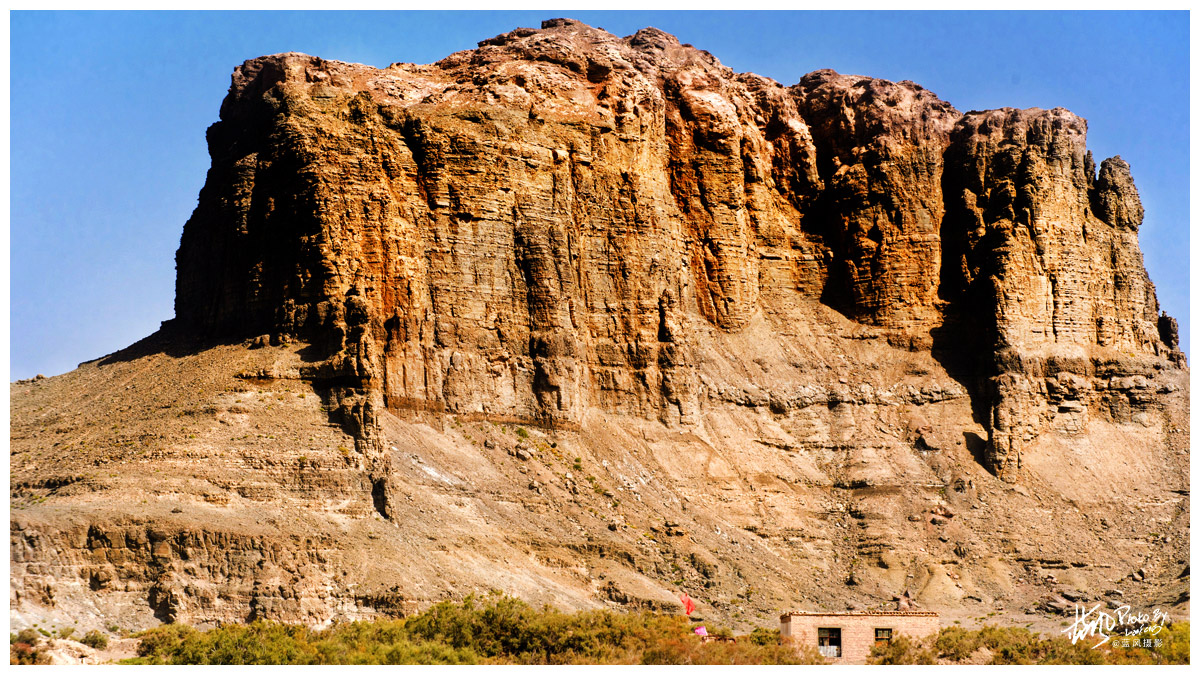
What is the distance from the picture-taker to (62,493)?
228 feet

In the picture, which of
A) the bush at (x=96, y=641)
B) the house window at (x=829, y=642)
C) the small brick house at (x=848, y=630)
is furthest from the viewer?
the house window at (x=829, y=642)

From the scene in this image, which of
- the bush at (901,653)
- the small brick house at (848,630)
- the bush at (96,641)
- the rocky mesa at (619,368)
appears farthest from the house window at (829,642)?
the bush at (96,641)

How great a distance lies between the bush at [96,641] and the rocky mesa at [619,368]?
1815mm

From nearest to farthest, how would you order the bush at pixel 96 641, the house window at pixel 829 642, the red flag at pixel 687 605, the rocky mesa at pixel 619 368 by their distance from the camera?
1. the bush at pixel 96 641
2. the house window at pixel 829 642
3. the rocky mesa at pixel 619 368
4. the red flag at pixel 687 605

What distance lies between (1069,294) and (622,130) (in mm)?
22779

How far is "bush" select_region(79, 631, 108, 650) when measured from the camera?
201 ft

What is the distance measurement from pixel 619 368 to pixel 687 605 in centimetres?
1692

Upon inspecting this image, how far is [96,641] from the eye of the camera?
61594 millimetres

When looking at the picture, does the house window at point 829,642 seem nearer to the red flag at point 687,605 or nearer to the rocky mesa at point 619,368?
the red flag at point 687,605

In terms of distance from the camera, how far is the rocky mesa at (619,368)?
7188 centimetres

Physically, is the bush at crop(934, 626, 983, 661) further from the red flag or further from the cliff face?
the cliff face

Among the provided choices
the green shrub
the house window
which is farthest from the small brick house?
the green shrub

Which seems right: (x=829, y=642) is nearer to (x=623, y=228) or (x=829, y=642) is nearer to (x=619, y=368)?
(x=619, y=368)

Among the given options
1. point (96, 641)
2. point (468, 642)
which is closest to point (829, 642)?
point (468, 642)
